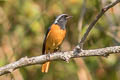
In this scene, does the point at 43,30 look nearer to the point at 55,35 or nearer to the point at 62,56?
the point at 55,35

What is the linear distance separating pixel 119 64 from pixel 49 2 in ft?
6.51

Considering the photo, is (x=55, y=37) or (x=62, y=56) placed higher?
(x=62, y=56)

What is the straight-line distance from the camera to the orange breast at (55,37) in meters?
6.55

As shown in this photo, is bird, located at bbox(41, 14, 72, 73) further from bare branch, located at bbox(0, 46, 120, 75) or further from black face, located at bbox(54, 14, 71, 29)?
bare branch, located at bbox(0, 46, 120, 75)

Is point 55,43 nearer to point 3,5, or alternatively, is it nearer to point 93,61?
point 93,61

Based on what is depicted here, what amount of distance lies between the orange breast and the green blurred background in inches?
22.3

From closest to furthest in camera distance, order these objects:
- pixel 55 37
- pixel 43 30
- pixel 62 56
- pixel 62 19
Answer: pixel 62 56
pixel 55 37
pixel 62 19
pixel 43 30

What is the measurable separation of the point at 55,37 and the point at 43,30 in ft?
4.57

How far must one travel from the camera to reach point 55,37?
6555 mm

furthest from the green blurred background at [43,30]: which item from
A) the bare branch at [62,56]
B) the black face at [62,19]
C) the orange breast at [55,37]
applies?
the bare branch at [62,56]

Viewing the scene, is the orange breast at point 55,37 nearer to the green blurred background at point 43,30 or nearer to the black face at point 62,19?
the black face at point 62,19

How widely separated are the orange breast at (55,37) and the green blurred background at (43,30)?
0.57 metres

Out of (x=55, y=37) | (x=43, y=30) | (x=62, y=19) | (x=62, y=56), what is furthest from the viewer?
(x=43, y=30)

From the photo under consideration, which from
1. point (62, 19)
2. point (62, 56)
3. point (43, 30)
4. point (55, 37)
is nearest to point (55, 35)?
point (55, 37)
